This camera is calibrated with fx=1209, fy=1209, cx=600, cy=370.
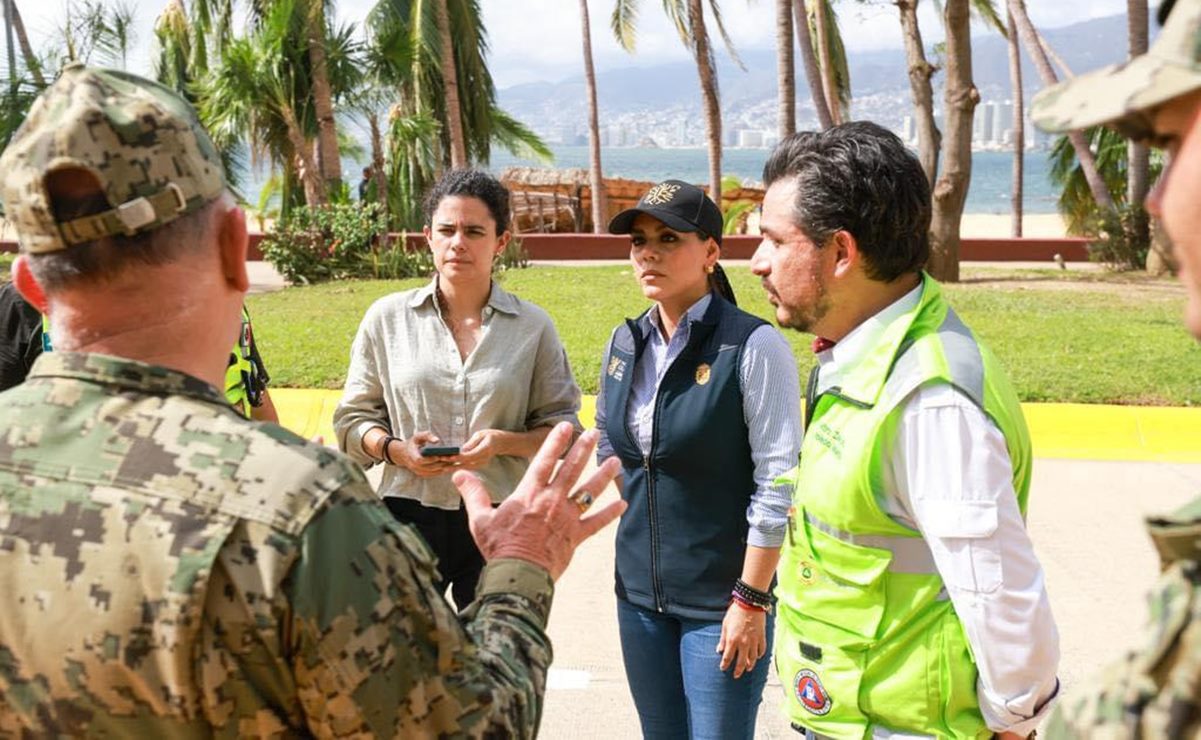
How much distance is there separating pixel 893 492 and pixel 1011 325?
1043 cm

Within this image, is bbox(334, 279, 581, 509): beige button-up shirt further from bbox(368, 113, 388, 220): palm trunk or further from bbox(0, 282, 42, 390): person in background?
bbox(368, 113, 388, 220): palm trunk

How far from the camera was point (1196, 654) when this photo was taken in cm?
109

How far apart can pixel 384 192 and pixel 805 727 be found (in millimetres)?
22259

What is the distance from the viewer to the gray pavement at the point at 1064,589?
188 inches

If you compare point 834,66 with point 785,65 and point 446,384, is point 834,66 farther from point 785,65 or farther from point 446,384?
point 446,384

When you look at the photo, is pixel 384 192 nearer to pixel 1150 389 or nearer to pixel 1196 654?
pixel 1150 389

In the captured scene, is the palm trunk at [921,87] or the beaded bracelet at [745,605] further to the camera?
the palm trunk at [921,87]

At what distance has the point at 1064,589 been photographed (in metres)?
5.93

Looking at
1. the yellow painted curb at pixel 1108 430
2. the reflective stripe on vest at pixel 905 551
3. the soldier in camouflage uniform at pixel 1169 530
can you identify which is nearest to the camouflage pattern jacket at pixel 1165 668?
the soldier in camouflage uniform at pixel 1169 530

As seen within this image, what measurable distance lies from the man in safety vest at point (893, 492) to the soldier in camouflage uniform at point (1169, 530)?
1003 millimetres

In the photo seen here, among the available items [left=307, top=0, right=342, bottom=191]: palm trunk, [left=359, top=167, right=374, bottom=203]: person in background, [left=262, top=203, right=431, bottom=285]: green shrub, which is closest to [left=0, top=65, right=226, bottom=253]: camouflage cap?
[left=262, top=203, right=431, bottom=285]: green shrub

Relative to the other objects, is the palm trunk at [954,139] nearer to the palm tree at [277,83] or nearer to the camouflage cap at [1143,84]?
the palm tree at [277,83]

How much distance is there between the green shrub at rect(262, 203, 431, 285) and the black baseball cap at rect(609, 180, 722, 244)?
47.8ft

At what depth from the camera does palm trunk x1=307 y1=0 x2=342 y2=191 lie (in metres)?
20.5
